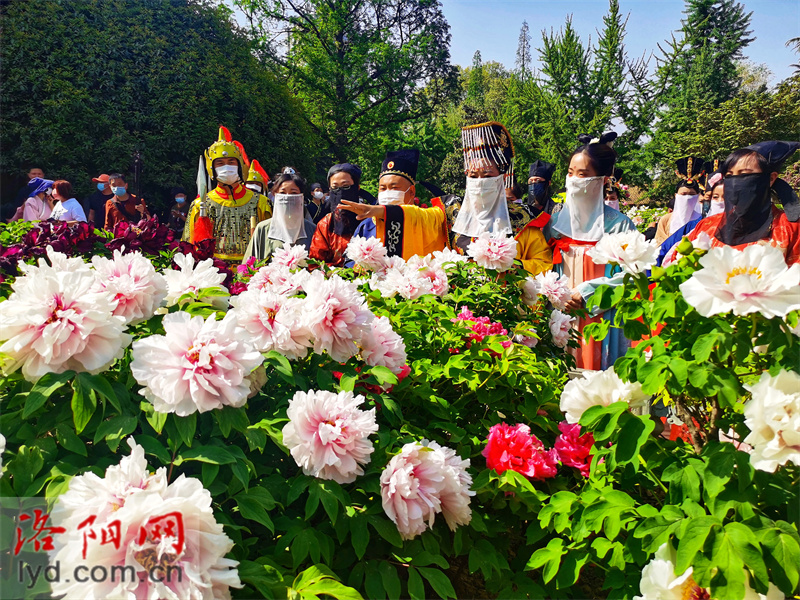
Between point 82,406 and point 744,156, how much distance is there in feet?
11.3

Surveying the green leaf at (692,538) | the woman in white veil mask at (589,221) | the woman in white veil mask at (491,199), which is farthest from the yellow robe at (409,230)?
the green leaf at (692,538)

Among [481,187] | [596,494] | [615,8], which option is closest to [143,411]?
[596,494]

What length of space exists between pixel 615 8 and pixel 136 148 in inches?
962

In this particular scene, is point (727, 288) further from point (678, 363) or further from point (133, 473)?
point (133, 473)

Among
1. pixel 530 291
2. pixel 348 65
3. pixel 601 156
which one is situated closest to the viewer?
pixel 530 291

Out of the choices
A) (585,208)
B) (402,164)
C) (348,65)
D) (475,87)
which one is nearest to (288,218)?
(402,164)

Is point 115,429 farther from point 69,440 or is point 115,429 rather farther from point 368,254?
point 368,254

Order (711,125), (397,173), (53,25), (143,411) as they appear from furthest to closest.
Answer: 1. (711,125)
2. (53,25)
3. (397,173)
4. (143,411)

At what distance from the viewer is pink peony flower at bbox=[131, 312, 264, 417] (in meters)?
1.37

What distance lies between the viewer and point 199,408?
1373 millimetres

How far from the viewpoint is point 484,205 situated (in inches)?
204

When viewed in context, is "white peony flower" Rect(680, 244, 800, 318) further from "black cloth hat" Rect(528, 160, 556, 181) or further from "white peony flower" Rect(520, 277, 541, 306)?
"black cloth hat" Rect(528, 160, 556, 181)

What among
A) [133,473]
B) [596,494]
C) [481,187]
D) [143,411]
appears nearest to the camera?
[133,473]

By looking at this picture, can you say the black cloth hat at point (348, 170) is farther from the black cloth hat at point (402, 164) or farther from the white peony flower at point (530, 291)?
the white peony flower at point (530, 291)
